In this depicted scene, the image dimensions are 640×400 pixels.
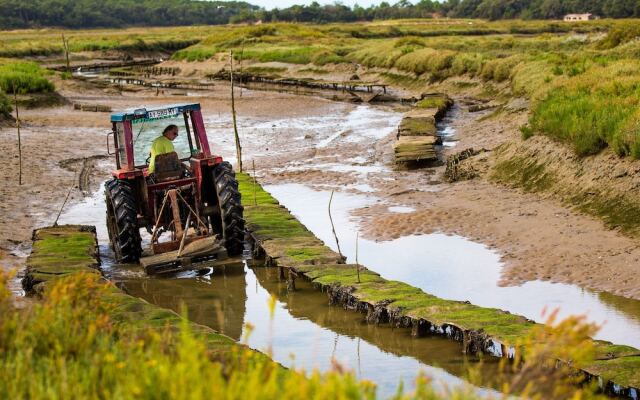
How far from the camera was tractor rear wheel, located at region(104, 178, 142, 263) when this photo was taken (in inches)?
538

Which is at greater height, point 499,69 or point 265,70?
point 499,69

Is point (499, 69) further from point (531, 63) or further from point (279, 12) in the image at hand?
point (279, 12)

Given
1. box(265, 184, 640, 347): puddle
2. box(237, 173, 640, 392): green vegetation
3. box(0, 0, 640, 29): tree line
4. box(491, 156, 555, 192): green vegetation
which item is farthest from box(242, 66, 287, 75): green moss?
box(0, 0, 640, 29): tree line

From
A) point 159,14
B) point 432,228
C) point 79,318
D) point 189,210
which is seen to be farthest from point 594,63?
point 159,14

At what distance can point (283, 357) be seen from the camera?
417 inches

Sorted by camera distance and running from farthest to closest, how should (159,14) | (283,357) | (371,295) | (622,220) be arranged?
(159,14)
(622,220)
(371,295)
(283,357)

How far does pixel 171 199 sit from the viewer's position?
13516 millimetres

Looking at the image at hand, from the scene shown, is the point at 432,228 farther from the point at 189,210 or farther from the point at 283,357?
the point at 283,357

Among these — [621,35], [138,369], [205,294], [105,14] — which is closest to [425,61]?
[621,35]

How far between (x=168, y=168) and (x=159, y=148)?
35 centimetres

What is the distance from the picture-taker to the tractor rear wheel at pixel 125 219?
1366 centimetres

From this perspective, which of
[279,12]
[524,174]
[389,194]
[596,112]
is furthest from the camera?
[279,12]

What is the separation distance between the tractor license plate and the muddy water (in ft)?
7.25

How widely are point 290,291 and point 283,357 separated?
2.64 metres
